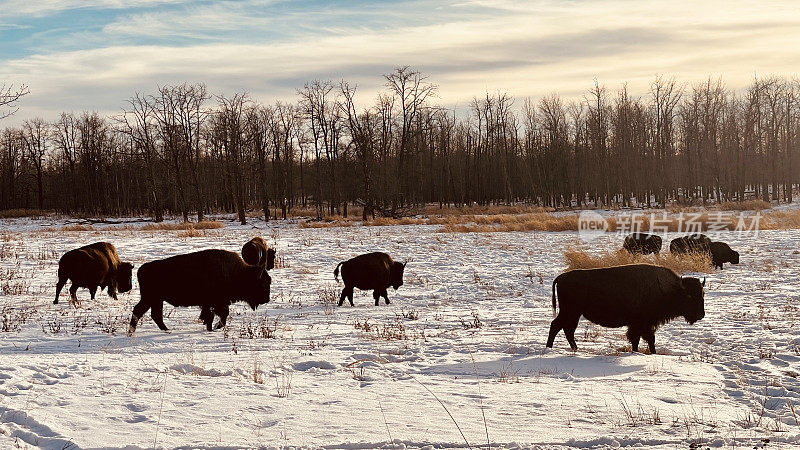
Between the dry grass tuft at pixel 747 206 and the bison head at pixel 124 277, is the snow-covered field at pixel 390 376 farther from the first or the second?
the dry grass tuft at pixel 747 206

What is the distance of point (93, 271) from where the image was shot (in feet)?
39.0

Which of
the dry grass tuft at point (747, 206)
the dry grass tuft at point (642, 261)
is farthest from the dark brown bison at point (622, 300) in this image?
the dry grass tuft at point (747, 206)

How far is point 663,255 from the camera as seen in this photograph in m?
19.0

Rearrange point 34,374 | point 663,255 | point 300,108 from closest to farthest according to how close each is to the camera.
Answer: point 34,374
point 663,255
point 300,108

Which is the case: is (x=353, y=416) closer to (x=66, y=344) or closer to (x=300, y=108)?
(x=66, y=344)

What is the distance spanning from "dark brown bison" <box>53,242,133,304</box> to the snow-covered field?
38 centimetres

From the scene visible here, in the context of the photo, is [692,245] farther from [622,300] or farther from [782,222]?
[782,222]

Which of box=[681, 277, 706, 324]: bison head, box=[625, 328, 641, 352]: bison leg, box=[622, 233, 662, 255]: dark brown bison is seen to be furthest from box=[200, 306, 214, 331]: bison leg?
box=[622, 233, 662, 255]: dark brown bison

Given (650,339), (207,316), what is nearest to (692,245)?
(650,339)

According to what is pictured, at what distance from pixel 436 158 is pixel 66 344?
81346mm

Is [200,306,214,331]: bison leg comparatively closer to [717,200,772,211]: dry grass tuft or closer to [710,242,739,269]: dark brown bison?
[710,242,739,269]: dark brown bison

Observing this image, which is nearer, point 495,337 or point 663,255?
point 495,337

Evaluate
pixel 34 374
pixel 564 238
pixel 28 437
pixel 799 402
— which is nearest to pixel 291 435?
pixel 28 437

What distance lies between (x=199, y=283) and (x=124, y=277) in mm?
4248
